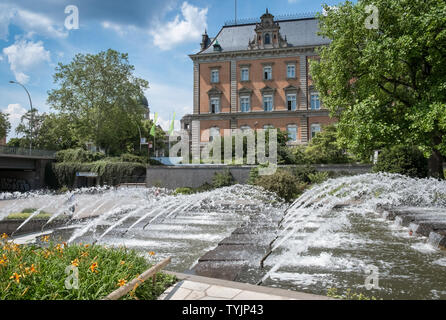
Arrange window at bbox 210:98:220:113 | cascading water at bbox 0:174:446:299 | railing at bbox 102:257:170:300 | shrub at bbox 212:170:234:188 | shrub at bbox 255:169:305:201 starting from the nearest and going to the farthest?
railing at bbox 102:257:170:300
cascading water at bbox 0:174:446:299
shrub at bbox 255:169:305:201
shrub at bbox 212:170:234:188
window at bbox 210:98:220:113

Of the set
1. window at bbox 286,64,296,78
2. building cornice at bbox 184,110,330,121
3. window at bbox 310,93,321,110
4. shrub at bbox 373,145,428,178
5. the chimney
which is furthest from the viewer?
the chimney

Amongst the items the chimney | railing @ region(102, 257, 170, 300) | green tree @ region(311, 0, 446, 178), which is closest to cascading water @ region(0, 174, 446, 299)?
railing @ region(102, 257, 170, 300)

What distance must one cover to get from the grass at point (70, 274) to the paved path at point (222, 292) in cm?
21

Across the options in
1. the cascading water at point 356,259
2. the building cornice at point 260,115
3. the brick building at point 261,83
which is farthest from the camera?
the brick building at point 261,83

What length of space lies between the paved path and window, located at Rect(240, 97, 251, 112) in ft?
141

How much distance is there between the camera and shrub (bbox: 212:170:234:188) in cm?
2709

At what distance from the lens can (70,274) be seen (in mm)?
4191

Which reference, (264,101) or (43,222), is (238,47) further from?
(43,222)

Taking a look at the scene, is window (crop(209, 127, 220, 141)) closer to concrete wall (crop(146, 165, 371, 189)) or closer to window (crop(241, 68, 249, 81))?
window (crop(241, 68, 249, 81))

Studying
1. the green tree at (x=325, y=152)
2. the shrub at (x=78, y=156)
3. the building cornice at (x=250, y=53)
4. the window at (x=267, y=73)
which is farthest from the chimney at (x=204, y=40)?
the green tree at (x=325, y=152)

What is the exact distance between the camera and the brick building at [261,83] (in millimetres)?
45000

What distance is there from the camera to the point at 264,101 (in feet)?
153

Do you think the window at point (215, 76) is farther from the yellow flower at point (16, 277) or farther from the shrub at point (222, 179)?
the yellow flower at point (16, 277)
